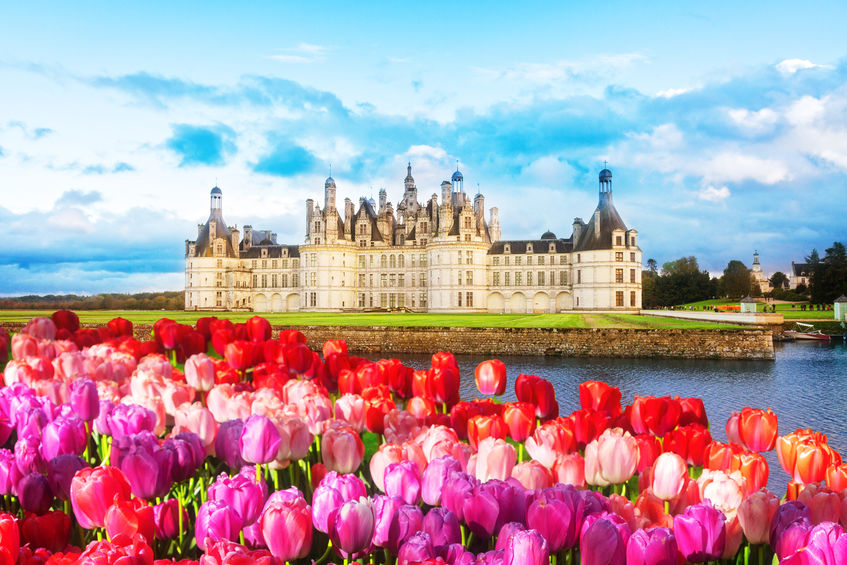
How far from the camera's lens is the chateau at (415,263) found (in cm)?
5881

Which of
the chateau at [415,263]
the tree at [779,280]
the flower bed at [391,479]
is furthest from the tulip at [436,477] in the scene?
the tree at [779,280]

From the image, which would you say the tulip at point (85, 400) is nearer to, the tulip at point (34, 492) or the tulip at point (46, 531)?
the tulip at point (34, 492)

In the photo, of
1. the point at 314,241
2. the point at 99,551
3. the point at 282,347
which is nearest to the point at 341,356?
the point at 282,347

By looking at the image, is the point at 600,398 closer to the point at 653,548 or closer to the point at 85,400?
the point at 653,548

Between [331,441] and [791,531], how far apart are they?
145cm

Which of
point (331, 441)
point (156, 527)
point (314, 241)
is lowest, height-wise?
point (156, 527)

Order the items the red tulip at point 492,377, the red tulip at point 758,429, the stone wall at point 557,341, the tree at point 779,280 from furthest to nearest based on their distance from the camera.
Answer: the tree at point 779,280 < the stone wall at point 557,341 < the red tulip at point 492,377 < the red tulip at point 758,429

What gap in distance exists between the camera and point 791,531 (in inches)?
72.2

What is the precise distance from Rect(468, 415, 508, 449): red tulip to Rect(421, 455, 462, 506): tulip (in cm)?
55

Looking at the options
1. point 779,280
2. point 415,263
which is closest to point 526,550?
point 415,263

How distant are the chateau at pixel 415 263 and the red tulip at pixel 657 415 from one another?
185ft

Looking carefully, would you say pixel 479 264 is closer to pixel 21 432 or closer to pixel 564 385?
pixel 564 385

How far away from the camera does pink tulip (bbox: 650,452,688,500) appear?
7.22 feet

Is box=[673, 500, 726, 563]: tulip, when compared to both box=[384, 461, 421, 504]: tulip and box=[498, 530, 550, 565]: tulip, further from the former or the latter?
box=[384, 461, 421, 504]: tulip
